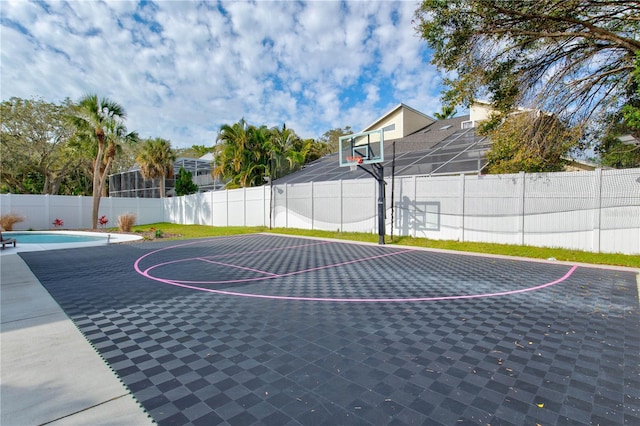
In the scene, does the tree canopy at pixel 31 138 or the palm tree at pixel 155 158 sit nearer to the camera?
the tree canopy at pixel 31 138

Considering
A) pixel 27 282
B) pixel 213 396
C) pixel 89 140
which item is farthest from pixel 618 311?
pixel 89 140

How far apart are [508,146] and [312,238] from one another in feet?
28.2

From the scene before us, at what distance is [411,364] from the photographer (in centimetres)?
309

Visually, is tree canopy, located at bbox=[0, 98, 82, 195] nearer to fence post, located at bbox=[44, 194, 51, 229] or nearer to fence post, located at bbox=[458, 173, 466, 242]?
fence post, located at bbox=[44, 194, 51, 229]

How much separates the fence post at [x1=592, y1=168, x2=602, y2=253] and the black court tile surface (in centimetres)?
223

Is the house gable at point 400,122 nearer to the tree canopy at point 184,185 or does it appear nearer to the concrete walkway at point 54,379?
the tree canopy at point 184,185

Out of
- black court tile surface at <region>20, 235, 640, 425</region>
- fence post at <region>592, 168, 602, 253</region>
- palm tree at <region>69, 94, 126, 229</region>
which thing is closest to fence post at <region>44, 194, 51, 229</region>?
palm tree at <region>69, 94, 126, 229</region>

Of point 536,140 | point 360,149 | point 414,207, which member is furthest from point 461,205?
point 360,149

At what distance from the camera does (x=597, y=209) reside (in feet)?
29.3

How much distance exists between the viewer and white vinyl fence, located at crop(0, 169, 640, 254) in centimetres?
875

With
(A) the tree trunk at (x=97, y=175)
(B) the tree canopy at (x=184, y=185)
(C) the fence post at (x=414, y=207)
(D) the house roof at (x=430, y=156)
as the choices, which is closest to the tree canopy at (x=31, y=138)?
(A) the tree trunk at (x=97, y=175)

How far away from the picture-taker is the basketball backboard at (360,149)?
1240 centimetres

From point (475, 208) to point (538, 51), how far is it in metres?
5.29

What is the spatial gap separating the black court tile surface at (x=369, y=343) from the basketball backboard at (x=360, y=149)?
620cm
